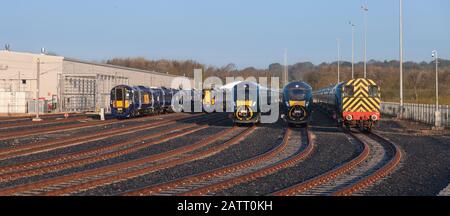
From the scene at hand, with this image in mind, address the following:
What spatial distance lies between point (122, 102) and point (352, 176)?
3086 centimetres

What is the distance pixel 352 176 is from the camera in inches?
545

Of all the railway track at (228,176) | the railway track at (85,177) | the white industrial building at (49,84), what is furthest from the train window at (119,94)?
the railway track at (85,177)

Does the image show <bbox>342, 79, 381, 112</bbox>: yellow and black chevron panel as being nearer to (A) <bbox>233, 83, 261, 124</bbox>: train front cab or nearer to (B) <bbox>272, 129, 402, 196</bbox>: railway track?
(A) <bbox>233, 83, 261, 124</bbox>: train front cab

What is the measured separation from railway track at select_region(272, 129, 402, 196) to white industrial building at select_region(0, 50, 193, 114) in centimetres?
4126

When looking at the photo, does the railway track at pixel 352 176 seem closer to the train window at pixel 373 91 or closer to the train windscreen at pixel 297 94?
the train window at pixel 373 91

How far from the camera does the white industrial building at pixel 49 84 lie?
5500 cm

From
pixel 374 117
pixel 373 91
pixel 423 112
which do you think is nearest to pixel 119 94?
pixel 373 91

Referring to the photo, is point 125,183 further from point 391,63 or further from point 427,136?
point 391,63

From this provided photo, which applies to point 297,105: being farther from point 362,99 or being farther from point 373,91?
point 373,91

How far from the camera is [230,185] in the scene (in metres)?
12.4
